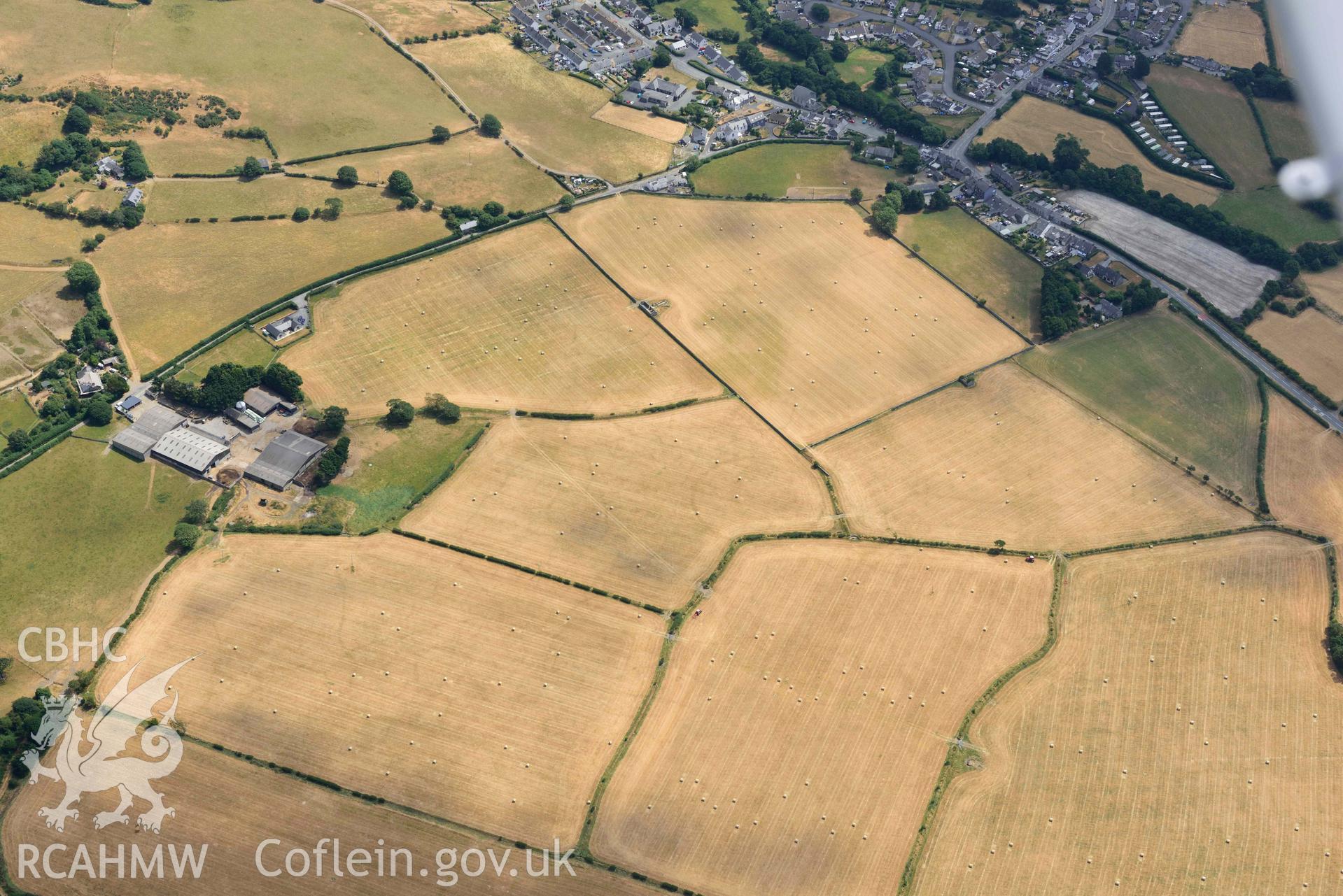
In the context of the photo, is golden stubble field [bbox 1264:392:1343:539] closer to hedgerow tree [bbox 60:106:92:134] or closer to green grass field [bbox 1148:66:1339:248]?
green grass field [bbox 1148:66:1339:248]

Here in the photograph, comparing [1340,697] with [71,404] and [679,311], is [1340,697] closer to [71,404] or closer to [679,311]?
[679,311]

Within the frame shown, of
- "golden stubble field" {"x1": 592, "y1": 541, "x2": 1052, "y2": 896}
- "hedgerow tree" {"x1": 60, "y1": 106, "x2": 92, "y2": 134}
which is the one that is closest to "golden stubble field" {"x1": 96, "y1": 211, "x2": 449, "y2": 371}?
"hedgerow tree" {"x1": 60, "y1": 106, "x2": 92, "y2": 134}

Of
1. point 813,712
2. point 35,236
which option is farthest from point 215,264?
point 813,712

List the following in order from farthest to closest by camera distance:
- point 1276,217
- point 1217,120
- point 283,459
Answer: point 1217,120 < point 1276,217 < point 283,459

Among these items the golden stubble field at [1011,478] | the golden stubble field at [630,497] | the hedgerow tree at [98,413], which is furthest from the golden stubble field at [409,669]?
the golden stubble field at [1011,478]

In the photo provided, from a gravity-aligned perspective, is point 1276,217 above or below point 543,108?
above

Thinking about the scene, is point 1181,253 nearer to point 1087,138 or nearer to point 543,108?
point 1087,138

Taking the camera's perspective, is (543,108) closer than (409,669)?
No

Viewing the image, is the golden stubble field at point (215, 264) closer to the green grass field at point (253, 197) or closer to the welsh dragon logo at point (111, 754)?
the green grass field at point (253, 197)
